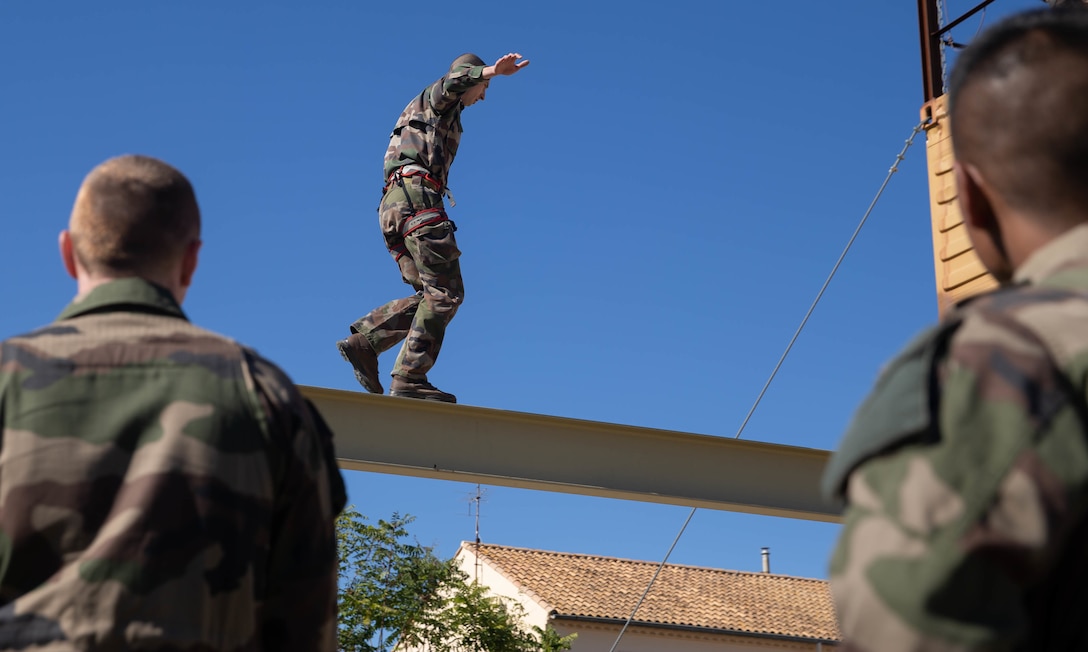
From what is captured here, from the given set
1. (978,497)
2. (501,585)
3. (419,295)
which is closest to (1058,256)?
(978,497)

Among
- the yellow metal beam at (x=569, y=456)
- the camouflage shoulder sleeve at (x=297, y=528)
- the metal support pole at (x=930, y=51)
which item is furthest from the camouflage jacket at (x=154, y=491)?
the metal support pole at (x=930, y=51)

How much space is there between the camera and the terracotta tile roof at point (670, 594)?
3266 centimetres

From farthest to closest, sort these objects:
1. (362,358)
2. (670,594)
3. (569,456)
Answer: (670,594) → (362,358) → (569,456)

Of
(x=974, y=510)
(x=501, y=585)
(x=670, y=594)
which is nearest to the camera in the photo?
(x=974, y=510)

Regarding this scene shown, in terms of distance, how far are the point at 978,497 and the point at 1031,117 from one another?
1.68ft

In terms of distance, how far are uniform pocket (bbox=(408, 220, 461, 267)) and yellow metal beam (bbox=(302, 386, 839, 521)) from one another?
1155 mm

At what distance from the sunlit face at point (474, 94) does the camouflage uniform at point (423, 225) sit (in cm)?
6

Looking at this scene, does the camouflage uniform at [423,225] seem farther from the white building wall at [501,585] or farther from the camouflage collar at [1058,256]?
the white building wall at [501,585]

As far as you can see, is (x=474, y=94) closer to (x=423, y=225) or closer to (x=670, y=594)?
(x=423, y=225)

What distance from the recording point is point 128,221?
7.51 ft

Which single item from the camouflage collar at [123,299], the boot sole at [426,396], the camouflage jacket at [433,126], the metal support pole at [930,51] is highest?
the metal support pole at [930,51]

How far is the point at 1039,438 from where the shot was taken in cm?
135

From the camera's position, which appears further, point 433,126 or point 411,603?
point 411,603

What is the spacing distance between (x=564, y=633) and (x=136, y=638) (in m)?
30.1
